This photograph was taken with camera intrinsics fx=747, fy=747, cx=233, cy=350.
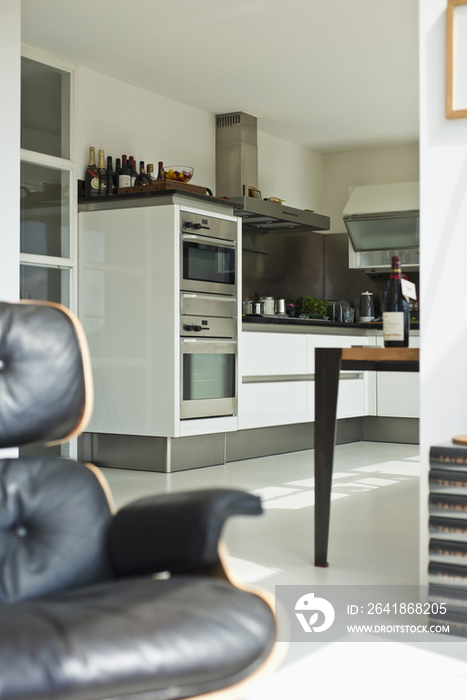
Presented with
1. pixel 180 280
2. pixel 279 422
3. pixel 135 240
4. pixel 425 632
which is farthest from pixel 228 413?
pixel 425 632

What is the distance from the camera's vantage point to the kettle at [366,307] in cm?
703

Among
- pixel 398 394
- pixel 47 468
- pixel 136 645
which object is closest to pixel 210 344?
pixel 398 394

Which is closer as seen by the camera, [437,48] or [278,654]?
[278,654]

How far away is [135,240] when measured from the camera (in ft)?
16.2

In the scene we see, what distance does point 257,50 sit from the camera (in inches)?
193

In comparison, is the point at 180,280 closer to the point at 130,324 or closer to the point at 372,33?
the point at 130,324

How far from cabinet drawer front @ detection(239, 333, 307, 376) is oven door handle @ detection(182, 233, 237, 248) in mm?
646

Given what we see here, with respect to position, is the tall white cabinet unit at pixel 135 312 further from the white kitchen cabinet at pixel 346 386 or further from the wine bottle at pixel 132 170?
the white kitchen cabinet at pixel 346 386

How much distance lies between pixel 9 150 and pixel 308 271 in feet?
13.8

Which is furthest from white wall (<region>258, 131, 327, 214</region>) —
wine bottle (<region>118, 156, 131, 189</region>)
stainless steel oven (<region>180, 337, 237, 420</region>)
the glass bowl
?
stainless steel oven (<region>180, 337, 237, 420</region>)

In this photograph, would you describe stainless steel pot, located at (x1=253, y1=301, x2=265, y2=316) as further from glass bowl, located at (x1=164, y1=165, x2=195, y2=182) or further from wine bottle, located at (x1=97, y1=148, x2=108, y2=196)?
wine bottle, located at (x1=97, y1=148, x2=108, y2=196)

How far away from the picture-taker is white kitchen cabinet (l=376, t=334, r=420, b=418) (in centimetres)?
634

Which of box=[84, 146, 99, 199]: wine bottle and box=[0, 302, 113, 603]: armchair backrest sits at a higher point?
box=[84, 146, 99, 199]: wine bottle

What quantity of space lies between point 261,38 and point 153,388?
7.62 ft
